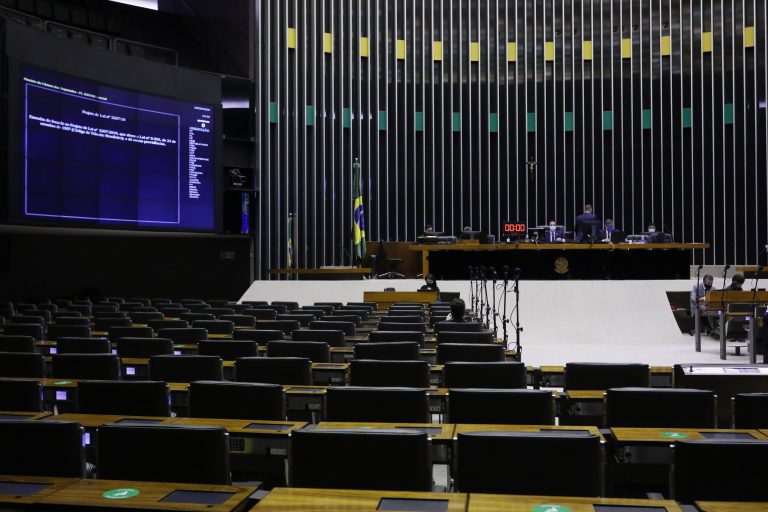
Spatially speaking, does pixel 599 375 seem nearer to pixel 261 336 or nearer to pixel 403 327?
pixel 403 327

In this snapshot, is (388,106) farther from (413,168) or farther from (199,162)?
(199,162)

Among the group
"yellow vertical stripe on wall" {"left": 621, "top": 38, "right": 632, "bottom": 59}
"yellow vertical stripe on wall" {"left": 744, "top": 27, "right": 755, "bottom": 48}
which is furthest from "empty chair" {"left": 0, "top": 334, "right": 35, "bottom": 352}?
"yellow vertical stripe on wall" {"left": 744, "top": 27, "right": 755, "bottom": 48}

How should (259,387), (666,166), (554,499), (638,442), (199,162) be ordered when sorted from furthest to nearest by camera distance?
1. (666,166)
2. (199,162)
3. (259,387)
4. (638,442)
5. (554,499)

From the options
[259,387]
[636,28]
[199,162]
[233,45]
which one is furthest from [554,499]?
[636,28]

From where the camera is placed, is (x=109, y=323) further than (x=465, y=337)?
Yes

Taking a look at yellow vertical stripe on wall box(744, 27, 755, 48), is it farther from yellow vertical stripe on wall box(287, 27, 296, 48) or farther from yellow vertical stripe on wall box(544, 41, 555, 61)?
yellow vertical stripe on wall box(287, 27, 296, 48)

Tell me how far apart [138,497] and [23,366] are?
358 cm

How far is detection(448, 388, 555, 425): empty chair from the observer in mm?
3473

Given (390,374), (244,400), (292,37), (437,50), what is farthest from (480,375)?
(437,50)

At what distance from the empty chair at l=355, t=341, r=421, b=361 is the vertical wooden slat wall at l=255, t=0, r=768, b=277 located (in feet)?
47.0

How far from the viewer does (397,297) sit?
14.1m

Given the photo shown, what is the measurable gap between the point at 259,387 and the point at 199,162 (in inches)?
528

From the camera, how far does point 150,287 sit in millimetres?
18609

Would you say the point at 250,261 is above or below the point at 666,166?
below
